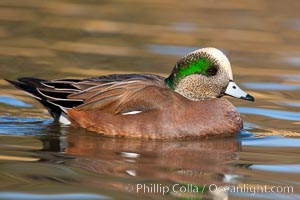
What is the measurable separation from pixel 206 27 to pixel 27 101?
14.9 feet

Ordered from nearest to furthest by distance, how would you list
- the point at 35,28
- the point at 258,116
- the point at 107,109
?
the point at 107,109 → the point at 258,116 → the point at 35,28

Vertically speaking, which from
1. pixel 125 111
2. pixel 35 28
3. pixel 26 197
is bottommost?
pixel 26 197

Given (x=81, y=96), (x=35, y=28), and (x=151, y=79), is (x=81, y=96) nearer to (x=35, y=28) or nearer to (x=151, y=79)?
(x=151, y=79)

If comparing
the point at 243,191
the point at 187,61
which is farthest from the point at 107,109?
the point at 243,191

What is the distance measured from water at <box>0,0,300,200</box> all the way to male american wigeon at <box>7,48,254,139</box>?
0.14 metres

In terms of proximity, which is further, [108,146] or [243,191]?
[108,146]

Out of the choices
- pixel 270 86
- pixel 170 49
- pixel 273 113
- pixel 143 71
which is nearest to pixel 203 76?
pixel 273 113

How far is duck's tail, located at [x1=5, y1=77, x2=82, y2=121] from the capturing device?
8695 mm

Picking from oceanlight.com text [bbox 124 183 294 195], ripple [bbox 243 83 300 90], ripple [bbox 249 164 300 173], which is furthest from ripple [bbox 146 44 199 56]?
oceanlight.com text [bbox 124 183 294 195]

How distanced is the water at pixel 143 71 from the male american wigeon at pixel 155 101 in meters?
0.14

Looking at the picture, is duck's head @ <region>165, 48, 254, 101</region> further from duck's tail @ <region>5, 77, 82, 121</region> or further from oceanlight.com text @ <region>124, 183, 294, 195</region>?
oceanlight.com text @ <region>124, 183, 294, 195</region>

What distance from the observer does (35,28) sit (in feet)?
42.9

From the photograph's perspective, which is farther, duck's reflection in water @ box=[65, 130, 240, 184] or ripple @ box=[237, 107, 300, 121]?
ripple @ box=[237, 107, 300, 121]

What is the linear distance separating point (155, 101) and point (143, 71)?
2.62m
